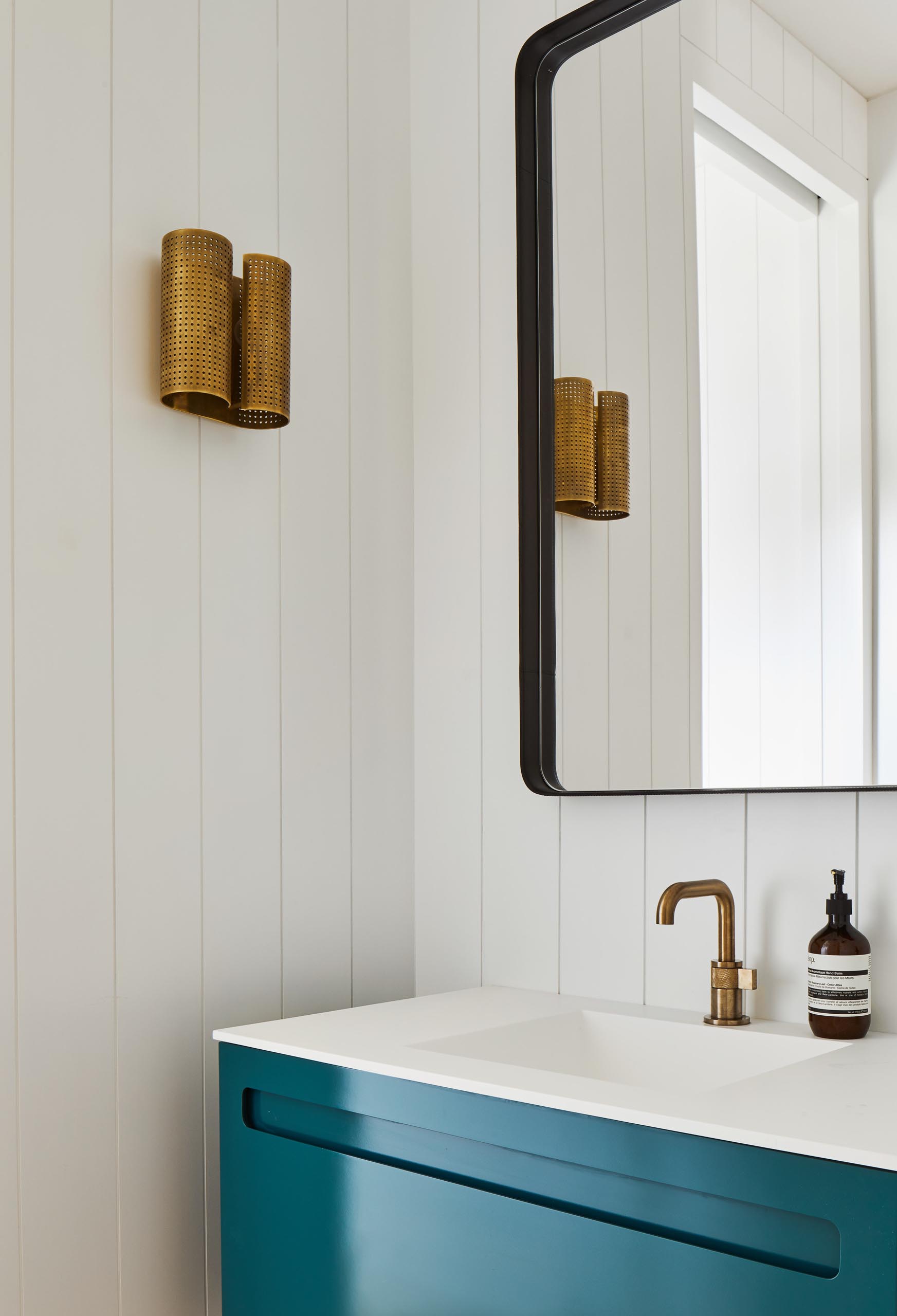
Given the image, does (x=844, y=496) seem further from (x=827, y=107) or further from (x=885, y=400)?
(x=827, y=107)

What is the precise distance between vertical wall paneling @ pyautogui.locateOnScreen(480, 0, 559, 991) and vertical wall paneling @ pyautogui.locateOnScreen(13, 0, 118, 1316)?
52 centimetres

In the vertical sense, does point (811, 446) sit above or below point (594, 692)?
above

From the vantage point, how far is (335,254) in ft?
5.27

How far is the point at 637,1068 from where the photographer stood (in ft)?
4.11

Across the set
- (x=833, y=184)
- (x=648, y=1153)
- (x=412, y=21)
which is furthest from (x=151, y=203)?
(x=648, y=1153)

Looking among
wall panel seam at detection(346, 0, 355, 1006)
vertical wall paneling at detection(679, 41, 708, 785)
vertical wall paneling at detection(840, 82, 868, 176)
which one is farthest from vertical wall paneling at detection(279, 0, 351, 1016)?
vertical wall paneling at detection(840, 82, 868, 176)

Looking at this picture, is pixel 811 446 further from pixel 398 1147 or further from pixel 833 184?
pixel 398 1147

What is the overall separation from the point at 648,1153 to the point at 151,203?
3.76 feet

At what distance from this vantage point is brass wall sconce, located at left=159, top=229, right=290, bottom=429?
1302mm

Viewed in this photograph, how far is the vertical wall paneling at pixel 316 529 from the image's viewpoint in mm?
1495

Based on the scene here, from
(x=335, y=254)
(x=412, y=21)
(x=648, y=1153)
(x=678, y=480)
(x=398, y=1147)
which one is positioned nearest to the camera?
(x=648, y=1153)

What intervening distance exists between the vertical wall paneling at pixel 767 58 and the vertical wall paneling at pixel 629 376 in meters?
0.15

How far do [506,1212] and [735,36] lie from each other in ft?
4.07

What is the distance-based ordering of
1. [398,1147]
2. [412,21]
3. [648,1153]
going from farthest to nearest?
[412,21] < [398,1147] < [648,1153]
